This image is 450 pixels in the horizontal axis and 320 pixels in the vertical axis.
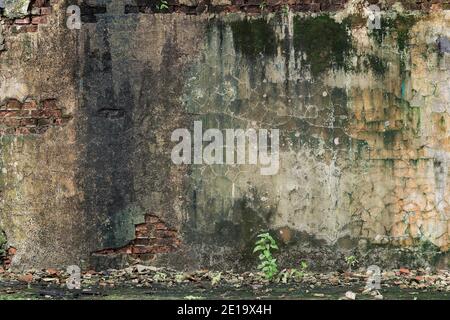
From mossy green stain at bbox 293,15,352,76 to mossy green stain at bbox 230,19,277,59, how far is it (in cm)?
22

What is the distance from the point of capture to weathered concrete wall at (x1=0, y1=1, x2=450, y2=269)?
7090 mm

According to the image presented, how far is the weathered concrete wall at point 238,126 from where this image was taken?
7090mm

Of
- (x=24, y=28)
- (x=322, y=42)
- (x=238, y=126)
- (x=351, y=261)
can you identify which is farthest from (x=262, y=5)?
(x=351, y=261)

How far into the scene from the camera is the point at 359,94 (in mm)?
7086

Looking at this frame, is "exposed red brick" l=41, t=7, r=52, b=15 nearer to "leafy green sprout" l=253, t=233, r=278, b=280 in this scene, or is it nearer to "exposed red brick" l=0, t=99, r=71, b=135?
"exposed red brick" l=0, t=99, r=71, b=135

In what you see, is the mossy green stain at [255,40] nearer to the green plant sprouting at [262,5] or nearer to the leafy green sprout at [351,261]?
the green plant sprouting at [262,5]

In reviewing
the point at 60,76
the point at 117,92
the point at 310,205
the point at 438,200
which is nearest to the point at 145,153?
the point at 117,92

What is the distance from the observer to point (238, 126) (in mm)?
7125

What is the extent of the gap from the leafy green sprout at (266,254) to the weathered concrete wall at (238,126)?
97mm

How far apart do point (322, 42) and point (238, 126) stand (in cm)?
106

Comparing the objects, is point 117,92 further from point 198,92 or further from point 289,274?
point 289,274

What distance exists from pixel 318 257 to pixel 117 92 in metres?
2.34

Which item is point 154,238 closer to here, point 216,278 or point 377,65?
point 216,278

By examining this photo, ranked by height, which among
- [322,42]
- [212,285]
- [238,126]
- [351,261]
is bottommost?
[212,285]
